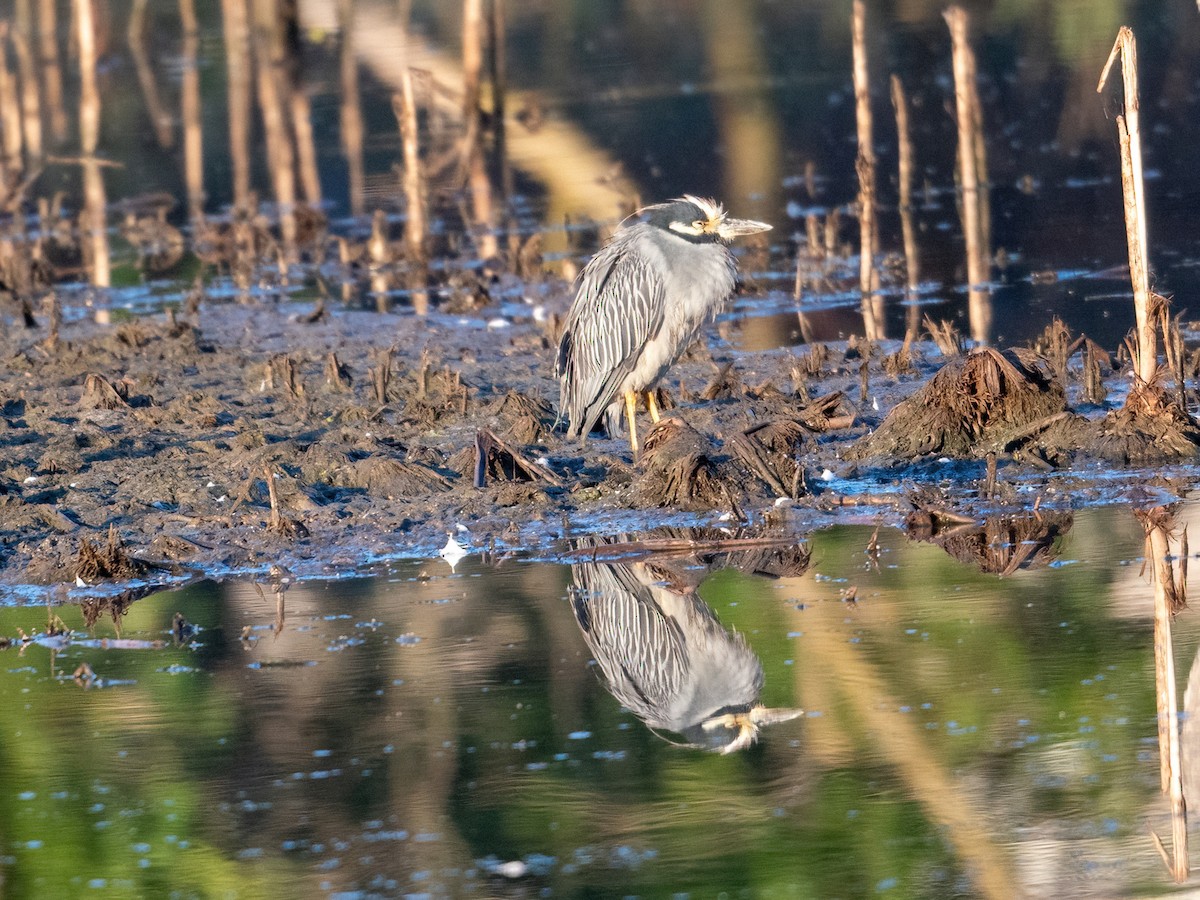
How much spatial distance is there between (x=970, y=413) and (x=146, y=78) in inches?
968

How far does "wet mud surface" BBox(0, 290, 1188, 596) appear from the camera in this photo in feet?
26.9

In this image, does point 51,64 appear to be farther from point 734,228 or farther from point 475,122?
point 734,228

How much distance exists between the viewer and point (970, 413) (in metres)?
8.95

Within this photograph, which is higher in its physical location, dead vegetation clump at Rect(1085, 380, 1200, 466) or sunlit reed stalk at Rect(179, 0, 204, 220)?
sunlit reed stalk at Rect(179, 0, 204, 220)

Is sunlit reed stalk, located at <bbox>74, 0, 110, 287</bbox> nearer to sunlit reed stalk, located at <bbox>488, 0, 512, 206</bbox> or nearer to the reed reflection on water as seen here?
the reed reflection on water

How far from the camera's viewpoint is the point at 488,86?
23.6 meters

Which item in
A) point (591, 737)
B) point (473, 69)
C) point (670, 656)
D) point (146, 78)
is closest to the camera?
point (591, 737)

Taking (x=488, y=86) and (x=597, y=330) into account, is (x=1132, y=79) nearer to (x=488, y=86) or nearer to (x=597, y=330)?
(x=597, y=330)

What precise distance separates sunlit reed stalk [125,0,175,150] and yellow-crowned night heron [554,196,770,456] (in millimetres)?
15621

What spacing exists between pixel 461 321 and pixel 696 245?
3.96 meters

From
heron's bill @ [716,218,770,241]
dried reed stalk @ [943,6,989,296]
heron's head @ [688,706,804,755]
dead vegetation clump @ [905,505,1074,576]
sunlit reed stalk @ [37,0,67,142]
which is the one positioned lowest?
heron's head @ [688,706,804,755]

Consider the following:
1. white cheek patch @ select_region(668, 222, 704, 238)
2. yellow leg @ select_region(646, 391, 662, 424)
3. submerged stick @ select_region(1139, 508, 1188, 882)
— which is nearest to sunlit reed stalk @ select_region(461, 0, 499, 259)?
yellow leg @ select_region(646, 391, 662, 424)

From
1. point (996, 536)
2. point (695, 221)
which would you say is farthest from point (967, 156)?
point (996, 536)

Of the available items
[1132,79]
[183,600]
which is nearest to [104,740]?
[183,600]
